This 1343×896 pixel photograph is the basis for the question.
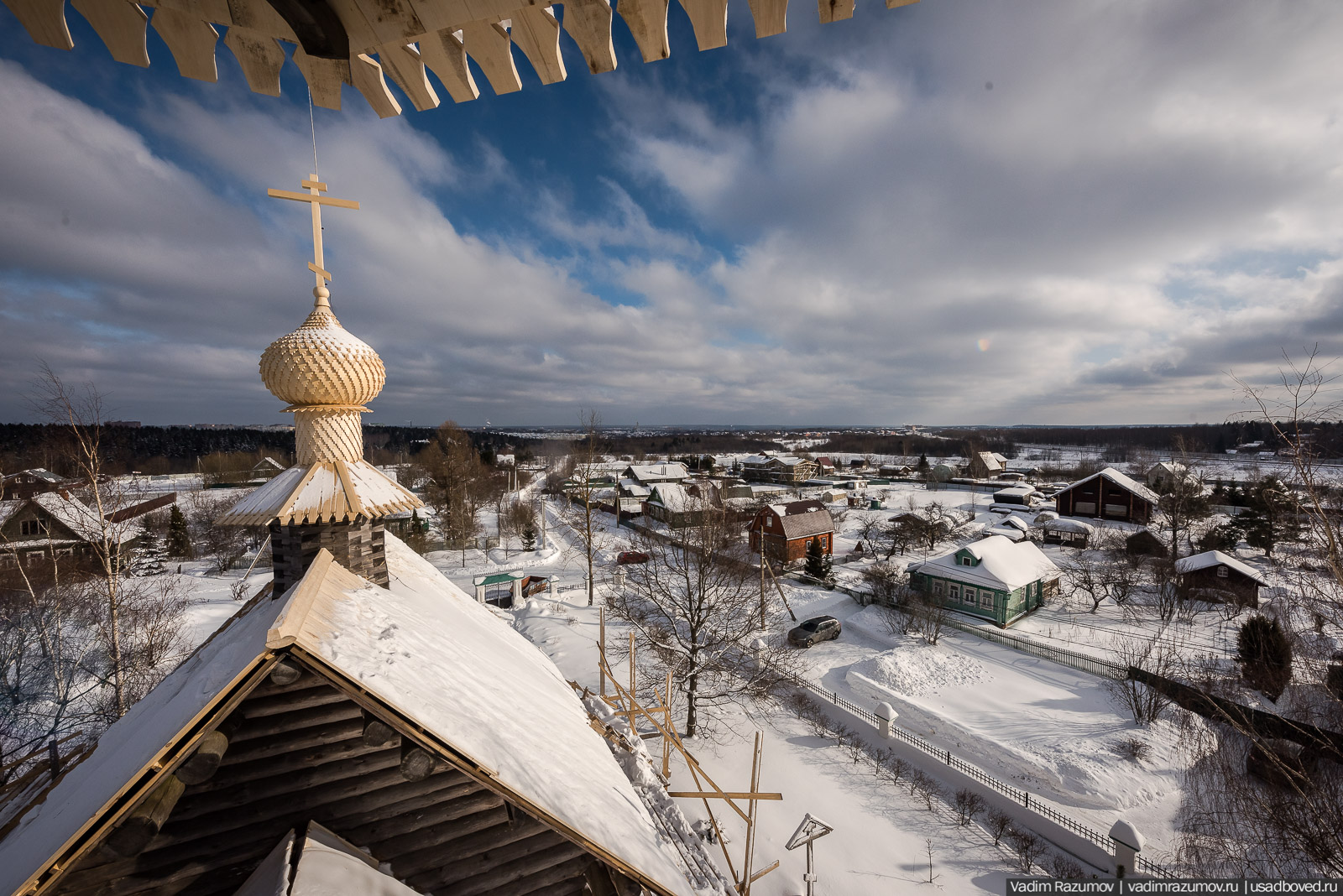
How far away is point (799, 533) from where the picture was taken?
91.8ft

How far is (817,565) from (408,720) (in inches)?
968

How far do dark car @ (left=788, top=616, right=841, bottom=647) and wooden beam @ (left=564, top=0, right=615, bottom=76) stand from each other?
738 inches

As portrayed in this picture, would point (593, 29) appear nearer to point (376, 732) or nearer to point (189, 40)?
point (189, 40)

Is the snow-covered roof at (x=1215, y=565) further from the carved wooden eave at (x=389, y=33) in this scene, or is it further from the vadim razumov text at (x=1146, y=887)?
the carved wooden eave at (x=389, y=33)

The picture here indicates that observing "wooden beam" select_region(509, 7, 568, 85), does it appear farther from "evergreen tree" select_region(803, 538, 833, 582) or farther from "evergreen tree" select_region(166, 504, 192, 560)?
"evergreen tree" select_region(166, 504, 192, 560)

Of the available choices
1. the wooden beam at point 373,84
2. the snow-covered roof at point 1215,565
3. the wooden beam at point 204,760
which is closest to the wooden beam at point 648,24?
the wooden beam at point 373,84

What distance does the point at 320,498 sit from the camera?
14.3 feet

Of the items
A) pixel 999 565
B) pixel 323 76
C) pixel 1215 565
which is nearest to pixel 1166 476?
pixel 1215 565

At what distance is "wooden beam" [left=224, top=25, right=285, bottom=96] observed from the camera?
1.75 metres

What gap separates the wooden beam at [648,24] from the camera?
5.39ft

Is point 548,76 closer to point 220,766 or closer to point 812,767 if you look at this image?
point 220,766

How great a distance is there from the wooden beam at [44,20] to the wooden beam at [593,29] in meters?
1.59

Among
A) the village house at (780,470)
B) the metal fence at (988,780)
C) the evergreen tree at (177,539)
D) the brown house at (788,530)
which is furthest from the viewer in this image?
the village house at (780,470)

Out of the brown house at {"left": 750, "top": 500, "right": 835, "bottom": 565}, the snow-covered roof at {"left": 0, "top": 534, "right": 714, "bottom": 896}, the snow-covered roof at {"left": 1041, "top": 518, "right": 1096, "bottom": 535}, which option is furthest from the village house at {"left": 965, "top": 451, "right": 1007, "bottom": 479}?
the snow-covered roof at {"left": 0, "top": 534, "right": 714, "bottom": 896}
